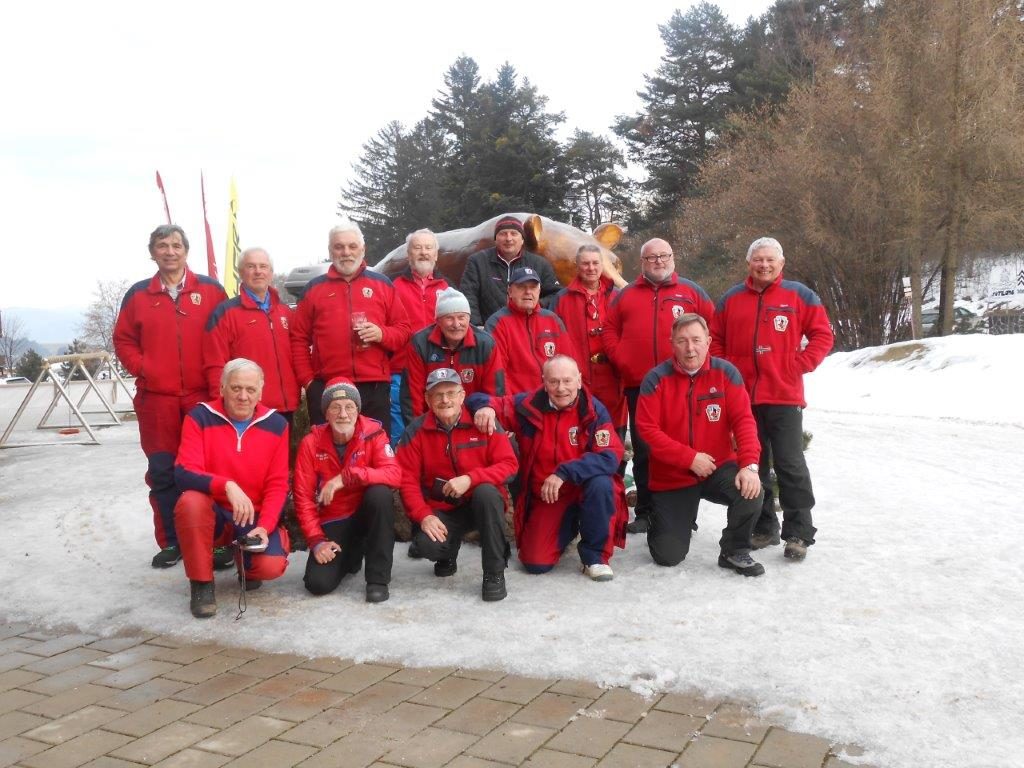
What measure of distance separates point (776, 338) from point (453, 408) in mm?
1865

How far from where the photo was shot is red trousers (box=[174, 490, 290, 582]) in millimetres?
4141

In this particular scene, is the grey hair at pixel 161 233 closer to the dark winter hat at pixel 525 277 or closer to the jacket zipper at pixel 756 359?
the dark winter hat at pixel 525 277

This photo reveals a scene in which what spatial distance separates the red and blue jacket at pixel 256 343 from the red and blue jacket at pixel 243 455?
1.44 ft

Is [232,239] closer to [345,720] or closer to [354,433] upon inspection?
[354,433]

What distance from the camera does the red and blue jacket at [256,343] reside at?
15.7 ft

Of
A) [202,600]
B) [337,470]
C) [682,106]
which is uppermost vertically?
[682,106]

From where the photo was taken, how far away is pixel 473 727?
9.60 feet

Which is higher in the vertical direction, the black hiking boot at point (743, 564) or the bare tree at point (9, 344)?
the bare tree at point (9, 344)

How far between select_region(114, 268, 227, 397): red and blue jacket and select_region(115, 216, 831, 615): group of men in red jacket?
1cm

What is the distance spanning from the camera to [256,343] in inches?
192

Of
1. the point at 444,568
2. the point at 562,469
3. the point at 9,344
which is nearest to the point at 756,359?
the point at 562,469

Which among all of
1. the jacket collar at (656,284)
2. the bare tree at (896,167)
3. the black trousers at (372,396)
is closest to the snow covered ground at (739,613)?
the black trousers at (372,396)

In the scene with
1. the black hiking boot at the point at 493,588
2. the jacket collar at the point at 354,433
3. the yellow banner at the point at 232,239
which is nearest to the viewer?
the black hiking boot at the point at 493,588

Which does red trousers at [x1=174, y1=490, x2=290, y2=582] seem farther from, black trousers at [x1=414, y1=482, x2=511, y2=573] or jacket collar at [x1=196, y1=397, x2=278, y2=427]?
black trousers at [x1=414, y1=482, x2=511, y2=573]
